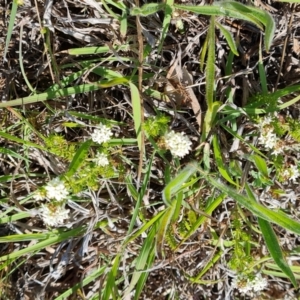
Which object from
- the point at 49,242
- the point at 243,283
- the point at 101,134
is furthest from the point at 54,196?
the point at 243,283

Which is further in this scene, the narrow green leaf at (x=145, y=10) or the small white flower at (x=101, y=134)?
the small white flower at (x=101, y=134)

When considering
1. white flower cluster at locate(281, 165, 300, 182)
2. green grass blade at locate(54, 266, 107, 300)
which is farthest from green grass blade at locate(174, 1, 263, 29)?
green grass blade at locate(54, 266, 107, 300)

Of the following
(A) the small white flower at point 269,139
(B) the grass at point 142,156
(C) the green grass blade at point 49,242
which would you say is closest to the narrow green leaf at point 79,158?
(B) the grass at point 142,156

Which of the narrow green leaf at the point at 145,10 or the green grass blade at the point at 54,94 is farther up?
the narrow green leaf at the point at 145,10

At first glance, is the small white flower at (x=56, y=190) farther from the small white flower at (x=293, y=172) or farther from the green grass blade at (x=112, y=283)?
the small white flower at (x=293, y=172)

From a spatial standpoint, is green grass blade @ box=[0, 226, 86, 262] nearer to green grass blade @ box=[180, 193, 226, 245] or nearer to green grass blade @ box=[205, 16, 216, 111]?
green grass blade @ box=[180, 193, 226, 245]

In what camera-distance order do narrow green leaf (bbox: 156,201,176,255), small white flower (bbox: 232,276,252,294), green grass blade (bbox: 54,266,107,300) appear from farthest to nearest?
green grass blade (bbox: 54,266,107,300), small white flower (bbox: 232,276,252,294), narrow green leaf (bbox: 156,201,176,255)

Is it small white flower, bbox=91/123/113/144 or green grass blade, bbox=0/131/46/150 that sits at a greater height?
small white flower, bbox=91/123/113/144

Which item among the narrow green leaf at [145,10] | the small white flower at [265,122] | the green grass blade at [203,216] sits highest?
the narrow green leaf at [145,10]
